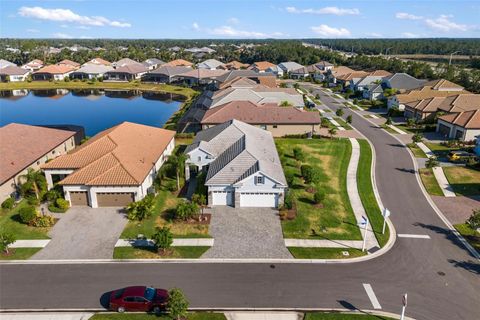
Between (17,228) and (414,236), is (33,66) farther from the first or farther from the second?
(414,236)

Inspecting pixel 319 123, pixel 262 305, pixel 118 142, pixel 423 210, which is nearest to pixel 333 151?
pixel 319 123

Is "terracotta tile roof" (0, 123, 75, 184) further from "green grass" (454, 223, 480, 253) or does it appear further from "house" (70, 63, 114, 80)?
"house" (70, 63, 114, 80)

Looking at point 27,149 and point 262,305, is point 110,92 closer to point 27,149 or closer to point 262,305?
point 27,149

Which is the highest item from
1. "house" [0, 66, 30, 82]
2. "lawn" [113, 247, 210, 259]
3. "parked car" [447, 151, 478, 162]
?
"house" [0, 66, 30, 82]

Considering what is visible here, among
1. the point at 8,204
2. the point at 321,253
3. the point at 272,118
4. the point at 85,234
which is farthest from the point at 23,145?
the point at 321,253

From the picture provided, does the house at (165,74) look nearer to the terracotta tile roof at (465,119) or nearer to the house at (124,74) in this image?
the house at (124,74)

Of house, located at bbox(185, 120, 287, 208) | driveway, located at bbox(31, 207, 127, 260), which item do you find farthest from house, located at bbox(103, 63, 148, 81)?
driveway, located at bbox(31, 207, 127, 260)
